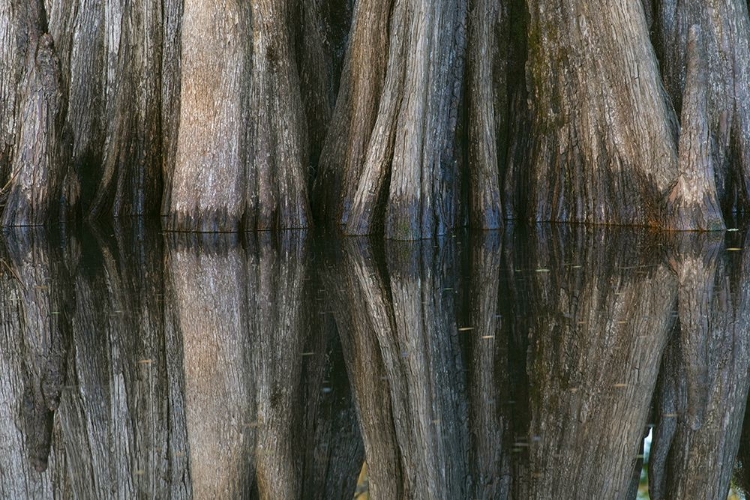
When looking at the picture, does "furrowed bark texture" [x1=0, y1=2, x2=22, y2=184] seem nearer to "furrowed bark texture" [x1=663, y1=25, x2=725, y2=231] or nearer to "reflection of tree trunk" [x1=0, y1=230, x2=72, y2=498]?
"reflection of tree trunk" [x1=0, y1=230, x2=72, y2=498]

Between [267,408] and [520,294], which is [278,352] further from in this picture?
[520,294]

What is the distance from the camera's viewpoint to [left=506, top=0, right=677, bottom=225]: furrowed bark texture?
364 inches

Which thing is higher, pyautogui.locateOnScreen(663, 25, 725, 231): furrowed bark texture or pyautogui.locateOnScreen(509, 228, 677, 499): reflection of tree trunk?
pyautogui.locateOnScreen(663, 25, 725, 231): furrowed bark texture

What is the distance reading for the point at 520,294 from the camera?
6375 mm

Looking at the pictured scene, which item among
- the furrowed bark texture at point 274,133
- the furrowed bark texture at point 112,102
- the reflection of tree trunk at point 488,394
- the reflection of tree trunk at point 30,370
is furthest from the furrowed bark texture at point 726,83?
the reflection of tree trunk at point 30,370

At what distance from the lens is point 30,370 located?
5.00 meters

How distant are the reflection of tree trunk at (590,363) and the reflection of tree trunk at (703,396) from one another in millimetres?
87

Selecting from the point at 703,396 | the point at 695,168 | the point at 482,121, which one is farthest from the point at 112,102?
the point at 703,396

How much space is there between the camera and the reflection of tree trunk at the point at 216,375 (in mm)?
4016

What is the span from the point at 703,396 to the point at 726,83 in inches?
262

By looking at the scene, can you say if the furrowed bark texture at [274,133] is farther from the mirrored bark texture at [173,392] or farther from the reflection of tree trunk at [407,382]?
the reflection of tree trunk at [407,382]

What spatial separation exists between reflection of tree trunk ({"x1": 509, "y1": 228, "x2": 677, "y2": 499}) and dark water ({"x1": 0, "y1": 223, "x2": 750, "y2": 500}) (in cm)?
1

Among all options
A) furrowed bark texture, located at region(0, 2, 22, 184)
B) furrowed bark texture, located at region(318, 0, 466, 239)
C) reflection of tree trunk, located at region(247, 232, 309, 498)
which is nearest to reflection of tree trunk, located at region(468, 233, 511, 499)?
reflection of tree trunk, located at region(247, 232, 309, 498)

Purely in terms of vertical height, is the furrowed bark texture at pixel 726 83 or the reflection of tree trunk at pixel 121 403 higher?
the furrowed bark texture at pixel 726 83
